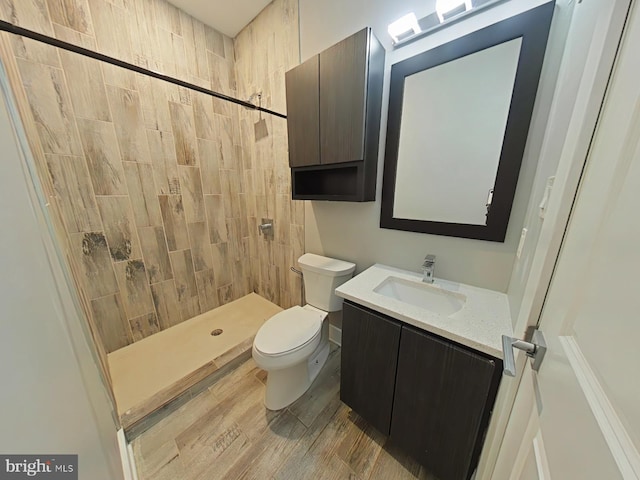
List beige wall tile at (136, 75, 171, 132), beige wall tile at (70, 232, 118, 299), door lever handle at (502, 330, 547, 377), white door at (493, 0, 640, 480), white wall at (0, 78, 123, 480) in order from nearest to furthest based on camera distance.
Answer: white door at (493, 0, 640, 480) → white wall at (0, 78, 123, 480) → door lever handle at (502, 330, 547, 377) → beige wall tile at (70, 232, 118, 299) → beige wall tile at (136, 75, 171, 132)

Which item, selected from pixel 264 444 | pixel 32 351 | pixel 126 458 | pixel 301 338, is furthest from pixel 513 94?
pixel 126 458

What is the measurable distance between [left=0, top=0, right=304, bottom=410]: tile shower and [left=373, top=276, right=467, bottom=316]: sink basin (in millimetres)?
894

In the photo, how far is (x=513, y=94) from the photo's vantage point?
0.91 metres

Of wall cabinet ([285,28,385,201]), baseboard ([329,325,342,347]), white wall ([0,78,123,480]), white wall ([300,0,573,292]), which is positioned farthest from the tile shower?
white wall ([0,78,123,480])

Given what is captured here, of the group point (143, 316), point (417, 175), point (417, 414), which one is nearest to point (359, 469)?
point (417, 414)

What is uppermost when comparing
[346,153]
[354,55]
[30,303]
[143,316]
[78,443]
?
[354,55]

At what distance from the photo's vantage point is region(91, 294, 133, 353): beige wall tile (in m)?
1.59

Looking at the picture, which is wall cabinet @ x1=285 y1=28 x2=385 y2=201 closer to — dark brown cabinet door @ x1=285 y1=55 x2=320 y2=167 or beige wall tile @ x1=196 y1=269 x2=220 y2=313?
dark brown cabinet door @ x1=285 y1=55 x2=320 y2=167

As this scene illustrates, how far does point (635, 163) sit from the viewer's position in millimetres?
311

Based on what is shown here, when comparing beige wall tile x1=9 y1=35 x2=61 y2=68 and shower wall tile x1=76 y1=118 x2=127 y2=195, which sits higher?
beige wall tile x1=9 y1=35 x2=61 y2=68

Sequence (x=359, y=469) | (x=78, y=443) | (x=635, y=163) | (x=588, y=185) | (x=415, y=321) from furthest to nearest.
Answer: (x=359, y=469) → (x=415, y=321) → (x=78, y=443) → (x=588, y=185) → (x=635, y=163)

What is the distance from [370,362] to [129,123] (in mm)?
2248

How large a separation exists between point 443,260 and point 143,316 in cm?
232

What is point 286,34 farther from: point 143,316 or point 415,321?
point 143,316
